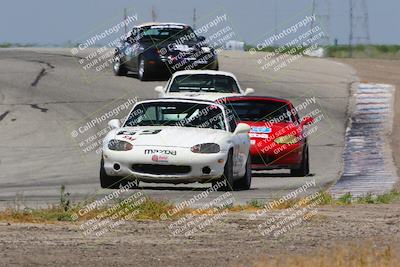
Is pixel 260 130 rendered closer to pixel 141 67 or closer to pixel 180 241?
pixel 180 241

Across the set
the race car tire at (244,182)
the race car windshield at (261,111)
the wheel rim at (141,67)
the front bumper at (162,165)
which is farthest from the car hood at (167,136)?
the wheel rim at (141,67)

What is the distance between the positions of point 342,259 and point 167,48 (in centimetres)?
2733

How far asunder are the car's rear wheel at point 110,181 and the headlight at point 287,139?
5217mm

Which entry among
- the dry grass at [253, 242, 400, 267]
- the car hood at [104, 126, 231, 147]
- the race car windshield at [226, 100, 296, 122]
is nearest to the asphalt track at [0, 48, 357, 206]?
the car hood at [104, 126, 231, 147]

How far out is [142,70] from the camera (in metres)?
37.9

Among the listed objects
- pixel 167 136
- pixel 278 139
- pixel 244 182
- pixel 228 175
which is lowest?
pixel 278 139

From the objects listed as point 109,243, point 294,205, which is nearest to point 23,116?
point 294,205

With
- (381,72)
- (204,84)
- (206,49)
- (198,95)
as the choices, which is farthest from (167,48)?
(381,72)

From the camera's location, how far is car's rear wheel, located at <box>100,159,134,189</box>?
57.7 ft

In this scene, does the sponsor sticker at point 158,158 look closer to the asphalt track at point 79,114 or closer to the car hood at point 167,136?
the car hood at point 167,136

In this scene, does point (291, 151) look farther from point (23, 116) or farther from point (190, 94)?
point (23, 116)

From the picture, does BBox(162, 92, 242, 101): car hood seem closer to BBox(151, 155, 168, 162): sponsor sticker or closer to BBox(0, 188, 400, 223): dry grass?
BBox(151, 155, 168, 162): sponsor sticker

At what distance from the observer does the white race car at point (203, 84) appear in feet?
91.5

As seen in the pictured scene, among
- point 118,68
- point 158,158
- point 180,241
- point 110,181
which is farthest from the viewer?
point 118,68
